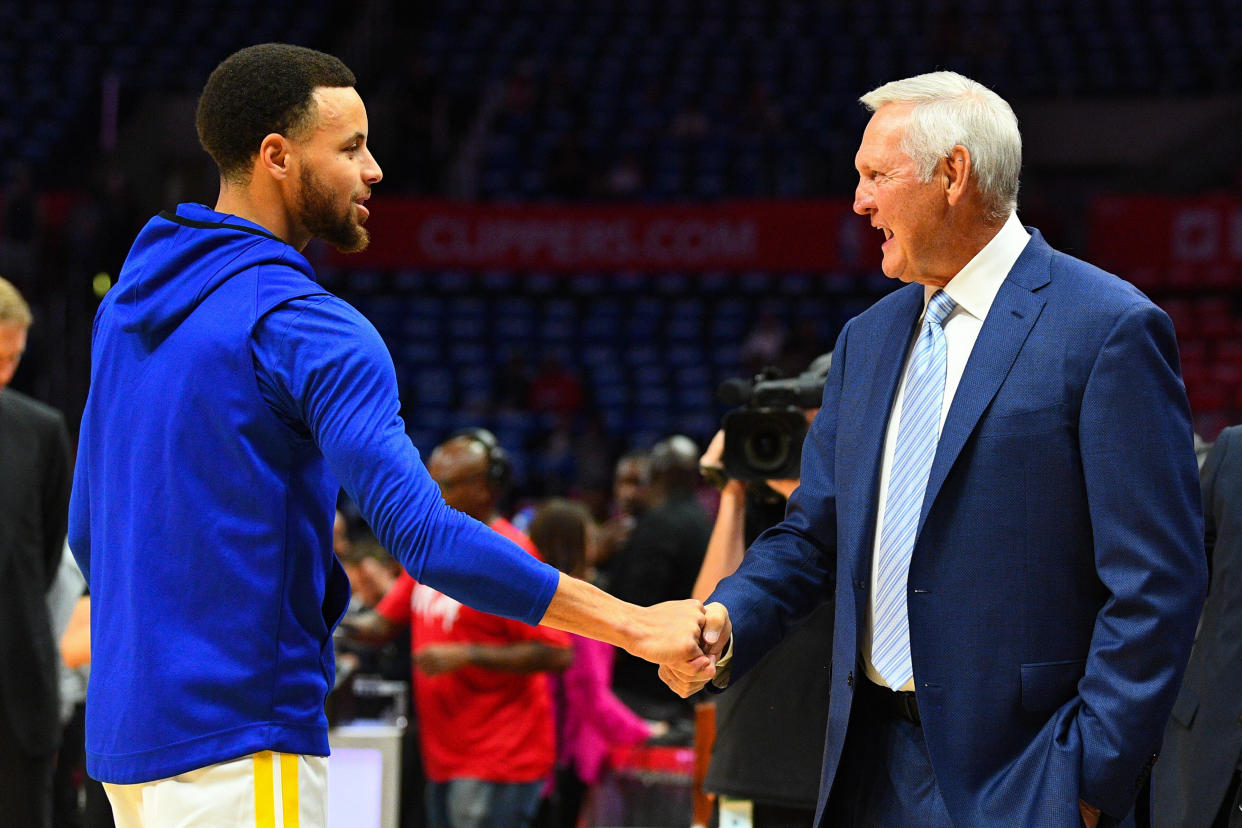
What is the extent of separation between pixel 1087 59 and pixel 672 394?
5954mm

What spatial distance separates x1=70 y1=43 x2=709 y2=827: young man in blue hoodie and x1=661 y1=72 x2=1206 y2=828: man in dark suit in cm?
52

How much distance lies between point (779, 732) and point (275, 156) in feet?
6.02

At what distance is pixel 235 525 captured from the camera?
2068mm

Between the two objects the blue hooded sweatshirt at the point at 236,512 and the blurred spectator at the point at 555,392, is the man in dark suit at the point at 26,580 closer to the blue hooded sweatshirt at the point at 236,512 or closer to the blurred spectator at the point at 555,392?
the blue hooded sweatshirt at the point at 236,512

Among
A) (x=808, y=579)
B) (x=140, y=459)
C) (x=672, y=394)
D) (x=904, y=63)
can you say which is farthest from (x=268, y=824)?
(x=904, y=63)

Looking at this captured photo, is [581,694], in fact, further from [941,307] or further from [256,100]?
[256,100]

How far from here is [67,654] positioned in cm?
419

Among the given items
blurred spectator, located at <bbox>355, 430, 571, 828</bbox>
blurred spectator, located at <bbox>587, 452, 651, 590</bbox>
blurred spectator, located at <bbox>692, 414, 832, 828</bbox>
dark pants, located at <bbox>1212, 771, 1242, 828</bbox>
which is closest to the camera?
dark pants, located at <bbox>1212, 771, 1242, 828</bbox>

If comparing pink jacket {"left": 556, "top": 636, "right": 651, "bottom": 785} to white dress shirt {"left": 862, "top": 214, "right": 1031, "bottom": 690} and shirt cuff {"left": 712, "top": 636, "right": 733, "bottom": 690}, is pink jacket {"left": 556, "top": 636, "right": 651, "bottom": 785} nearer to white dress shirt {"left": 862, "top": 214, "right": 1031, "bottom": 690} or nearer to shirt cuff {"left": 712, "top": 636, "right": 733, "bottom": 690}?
shirt cuff {"left": 712, "top": 636, "right": 733, "bottom": 690}

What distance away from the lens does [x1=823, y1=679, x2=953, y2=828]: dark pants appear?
2240 mm

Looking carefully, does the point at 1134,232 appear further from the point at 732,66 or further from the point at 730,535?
the point at 730,535

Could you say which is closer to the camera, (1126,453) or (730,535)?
(1126,453)

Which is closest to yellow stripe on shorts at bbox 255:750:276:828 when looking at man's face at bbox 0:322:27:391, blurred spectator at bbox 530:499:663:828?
man's face at bbox 0:322:27:391

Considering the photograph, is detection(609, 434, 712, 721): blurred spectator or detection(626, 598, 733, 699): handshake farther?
detection(609, 434, 712, 721): blurred spectator
